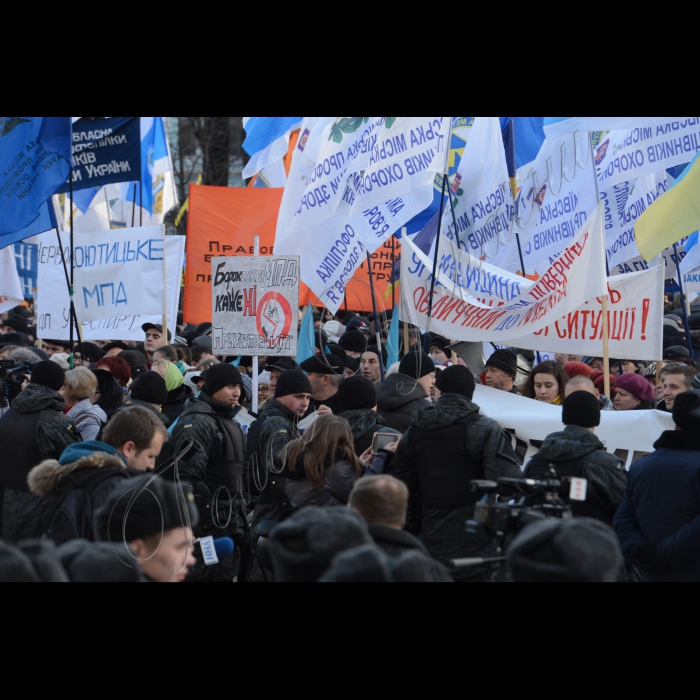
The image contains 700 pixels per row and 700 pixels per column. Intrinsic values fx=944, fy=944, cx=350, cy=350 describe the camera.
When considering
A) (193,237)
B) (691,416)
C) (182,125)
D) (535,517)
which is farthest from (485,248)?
(182,125)

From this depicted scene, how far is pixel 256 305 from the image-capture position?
283 inches

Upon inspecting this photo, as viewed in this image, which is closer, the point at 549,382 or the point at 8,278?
the point at 549,382

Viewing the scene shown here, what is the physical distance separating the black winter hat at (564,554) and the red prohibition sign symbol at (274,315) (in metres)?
4.61

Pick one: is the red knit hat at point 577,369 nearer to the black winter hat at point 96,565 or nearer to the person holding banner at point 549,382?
the person holding banner at point 549,382

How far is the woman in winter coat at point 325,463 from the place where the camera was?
5.18 meters

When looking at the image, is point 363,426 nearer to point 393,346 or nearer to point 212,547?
point 212,547

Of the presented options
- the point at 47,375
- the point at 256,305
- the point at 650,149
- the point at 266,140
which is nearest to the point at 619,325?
the point at 650,149

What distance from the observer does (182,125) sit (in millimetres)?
28047

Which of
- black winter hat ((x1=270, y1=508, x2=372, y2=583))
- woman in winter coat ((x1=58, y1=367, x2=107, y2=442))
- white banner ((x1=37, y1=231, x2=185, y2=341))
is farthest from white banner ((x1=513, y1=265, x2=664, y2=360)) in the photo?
white banner ((x1=37, y1=231, x2=185, y2=341))

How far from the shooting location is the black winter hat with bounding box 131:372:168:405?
6.16 meters

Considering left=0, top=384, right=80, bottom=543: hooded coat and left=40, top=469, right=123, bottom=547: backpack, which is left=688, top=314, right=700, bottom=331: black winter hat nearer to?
left=0, top=384, right=80, bottom=543: hooded coat

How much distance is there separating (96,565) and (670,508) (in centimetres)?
290

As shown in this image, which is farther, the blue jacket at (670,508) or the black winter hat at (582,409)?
the black winter hat at (582,409)

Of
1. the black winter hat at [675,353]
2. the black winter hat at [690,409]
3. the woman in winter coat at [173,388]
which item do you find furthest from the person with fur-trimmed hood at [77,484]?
the black winter hat at [675,353]
